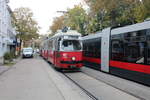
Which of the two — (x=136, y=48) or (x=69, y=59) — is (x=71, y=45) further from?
(x=136, y=48)

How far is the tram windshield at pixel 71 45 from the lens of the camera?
16391mm

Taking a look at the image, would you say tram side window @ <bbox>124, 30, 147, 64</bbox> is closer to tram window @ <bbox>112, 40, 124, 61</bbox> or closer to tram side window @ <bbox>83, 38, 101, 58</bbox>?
tram window @ <bbox>112, 40, 124, 61</bbox>

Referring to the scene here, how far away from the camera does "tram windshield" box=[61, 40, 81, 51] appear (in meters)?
16.4

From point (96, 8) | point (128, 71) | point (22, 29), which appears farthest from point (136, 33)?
point (22, 29)

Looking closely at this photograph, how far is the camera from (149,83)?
31.6 feet

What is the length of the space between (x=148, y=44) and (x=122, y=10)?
591 inches

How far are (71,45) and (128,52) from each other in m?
6.01

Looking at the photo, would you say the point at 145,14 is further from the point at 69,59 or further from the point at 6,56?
the point at 6,56

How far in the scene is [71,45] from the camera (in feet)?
54.4

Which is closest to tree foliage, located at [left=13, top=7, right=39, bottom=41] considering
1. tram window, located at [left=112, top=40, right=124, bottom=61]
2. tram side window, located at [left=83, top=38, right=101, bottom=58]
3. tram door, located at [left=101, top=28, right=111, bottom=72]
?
tram side window, located at [left=83, top=38, right=101, bottom=58]

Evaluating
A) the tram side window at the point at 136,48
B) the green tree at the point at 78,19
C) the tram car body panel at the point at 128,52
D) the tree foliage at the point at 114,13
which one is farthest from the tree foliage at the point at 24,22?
the tram side window at the point at 136,48

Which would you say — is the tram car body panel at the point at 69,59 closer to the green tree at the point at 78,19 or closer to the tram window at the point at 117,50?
the tram window at the point at 117,50

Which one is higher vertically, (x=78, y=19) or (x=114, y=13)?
(x=78, y=19)

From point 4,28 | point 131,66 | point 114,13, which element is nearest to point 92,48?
point 131,66
